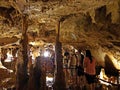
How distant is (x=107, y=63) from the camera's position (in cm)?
1728

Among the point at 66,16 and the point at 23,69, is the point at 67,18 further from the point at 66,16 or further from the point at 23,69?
the point at 23,69

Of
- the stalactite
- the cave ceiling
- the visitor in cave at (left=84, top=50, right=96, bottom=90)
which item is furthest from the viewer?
the stalactite

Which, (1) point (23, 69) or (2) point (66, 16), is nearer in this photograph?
(1) point (23, 69)

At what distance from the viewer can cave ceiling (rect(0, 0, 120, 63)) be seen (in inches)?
361

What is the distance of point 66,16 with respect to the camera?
1170 centimetres

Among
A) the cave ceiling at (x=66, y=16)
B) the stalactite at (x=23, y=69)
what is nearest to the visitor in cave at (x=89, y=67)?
the cave ceiling at (x=66, y=16)

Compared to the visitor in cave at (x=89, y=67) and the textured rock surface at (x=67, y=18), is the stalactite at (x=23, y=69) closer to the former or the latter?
the textured rock surface at (x=67, y=18)

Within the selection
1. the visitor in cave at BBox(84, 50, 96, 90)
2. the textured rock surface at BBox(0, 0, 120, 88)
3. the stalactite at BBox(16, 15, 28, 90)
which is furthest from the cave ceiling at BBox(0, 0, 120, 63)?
the visitor in cave at BBox(84, 50, 96, 90)

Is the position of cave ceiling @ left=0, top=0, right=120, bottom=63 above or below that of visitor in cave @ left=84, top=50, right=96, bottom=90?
above

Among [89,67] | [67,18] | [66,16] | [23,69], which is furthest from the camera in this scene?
[67,18]

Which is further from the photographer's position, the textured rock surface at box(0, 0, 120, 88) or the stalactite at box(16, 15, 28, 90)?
the stalactite at box(16, 15, 28, 90)

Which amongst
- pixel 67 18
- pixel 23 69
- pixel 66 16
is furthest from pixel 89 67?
pixel 67 18

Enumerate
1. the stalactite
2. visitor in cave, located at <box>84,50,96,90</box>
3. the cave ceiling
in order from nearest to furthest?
1. the cave ceiling
2. visitor in cave, located at <box>84,50,96,90</box>
3. the stalactite

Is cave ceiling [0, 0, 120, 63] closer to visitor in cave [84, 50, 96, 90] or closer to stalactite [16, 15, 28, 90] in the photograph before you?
stalactite [16, 15, 28, 90]
